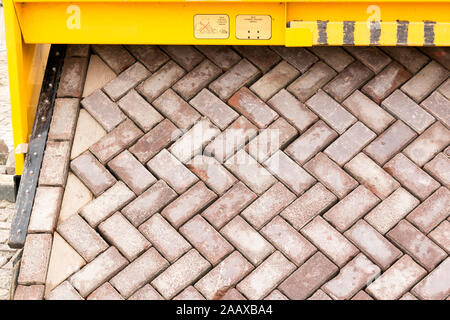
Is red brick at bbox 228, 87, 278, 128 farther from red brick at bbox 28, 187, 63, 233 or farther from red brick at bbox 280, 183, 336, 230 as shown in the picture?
red brick at bbox 28, 187, 63, 233

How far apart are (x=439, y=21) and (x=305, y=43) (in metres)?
0.71

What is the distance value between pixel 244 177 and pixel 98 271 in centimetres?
88

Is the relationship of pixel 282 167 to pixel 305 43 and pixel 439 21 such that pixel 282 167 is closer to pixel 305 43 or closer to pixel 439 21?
pixel 305 43

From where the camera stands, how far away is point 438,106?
3.36 metres

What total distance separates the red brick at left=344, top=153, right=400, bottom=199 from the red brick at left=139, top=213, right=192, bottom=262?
94cm

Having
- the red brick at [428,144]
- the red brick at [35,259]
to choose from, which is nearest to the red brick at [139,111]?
the red brick at [35,259]

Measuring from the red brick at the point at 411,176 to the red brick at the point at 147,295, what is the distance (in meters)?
1.33

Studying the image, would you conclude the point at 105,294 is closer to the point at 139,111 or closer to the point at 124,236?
the point at 124,236

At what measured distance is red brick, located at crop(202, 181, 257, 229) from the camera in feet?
10.3

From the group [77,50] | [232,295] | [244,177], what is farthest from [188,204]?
[77,50]

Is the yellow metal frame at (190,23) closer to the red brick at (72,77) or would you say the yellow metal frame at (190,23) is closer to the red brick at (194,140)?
the red brick at (72,77)

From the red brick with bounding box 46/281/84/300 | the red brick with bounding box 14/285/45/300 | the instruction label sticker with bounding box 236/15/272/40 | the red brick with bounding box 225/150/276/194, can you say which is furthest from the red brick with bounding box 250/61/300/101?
the red brick with bounding box 14/285/45/300
